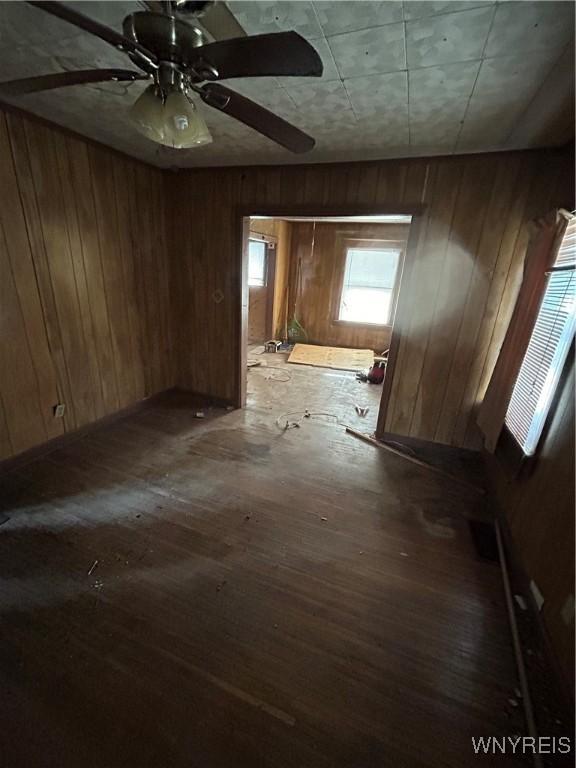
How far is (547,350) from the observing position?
186cm

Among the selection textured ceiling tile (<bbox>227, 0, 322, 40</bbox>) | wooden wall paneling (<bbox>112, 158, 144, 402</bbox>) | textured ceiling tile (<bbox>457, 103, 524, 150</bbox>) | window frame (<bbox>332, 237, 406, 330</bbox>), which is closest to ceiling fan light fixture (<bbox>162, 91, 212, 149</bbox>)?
textured ceiling tile (<bbox>227, 0, 322, 40</bbox>)

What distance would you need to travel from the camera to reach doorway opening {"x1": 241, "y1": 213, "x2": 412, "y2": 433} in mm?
5656

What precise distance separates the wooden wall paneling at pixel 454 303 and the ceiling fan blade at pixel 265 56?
6.85 feet

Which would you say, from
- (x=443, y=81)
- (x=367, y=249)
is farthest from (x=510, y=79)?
(x=367, y=249)

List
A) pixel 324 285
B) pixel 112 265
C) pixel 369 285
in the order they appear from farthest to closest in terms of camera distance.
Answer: pixel 324 285 → pixel 369 285 → pixel 112 265

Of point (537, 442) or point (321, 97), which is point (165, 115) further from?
point (537, 442)

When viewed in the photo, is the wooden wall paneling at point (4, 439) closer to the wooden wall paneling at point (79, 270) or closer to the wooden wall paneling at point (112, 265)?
the wooden wall paneling at point (79, 270)

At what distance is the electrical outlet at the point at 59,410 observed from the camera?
270cm

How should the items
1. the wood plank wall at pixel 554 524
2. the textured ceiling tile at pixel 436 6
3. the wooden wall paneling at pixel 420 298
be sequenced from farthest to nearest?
1. the wooden wall paneling at pixel 420 298
2. the wood plank wall at pixel 554 524
3. the textured ceiling tile at pixel 436 6

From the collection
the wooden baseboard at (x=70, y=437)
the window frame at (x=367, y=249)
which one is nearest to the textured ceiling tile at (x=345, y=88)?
the wooden baseboard at (x=70, y=437)

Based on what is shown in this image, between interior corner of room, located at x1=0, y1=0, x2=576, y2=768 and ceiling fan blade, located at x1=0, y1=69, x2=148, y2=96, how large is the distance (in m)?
0.01

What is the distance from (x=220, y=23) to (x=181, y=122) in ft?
1.22

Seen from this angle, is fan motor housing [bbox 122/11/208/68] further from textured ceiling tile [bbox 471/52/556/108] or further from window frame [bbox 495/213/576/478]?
window frame [bbox 495/213/576/478]

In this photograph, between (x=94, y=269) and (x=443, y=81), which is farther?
(x=94, y=269)
